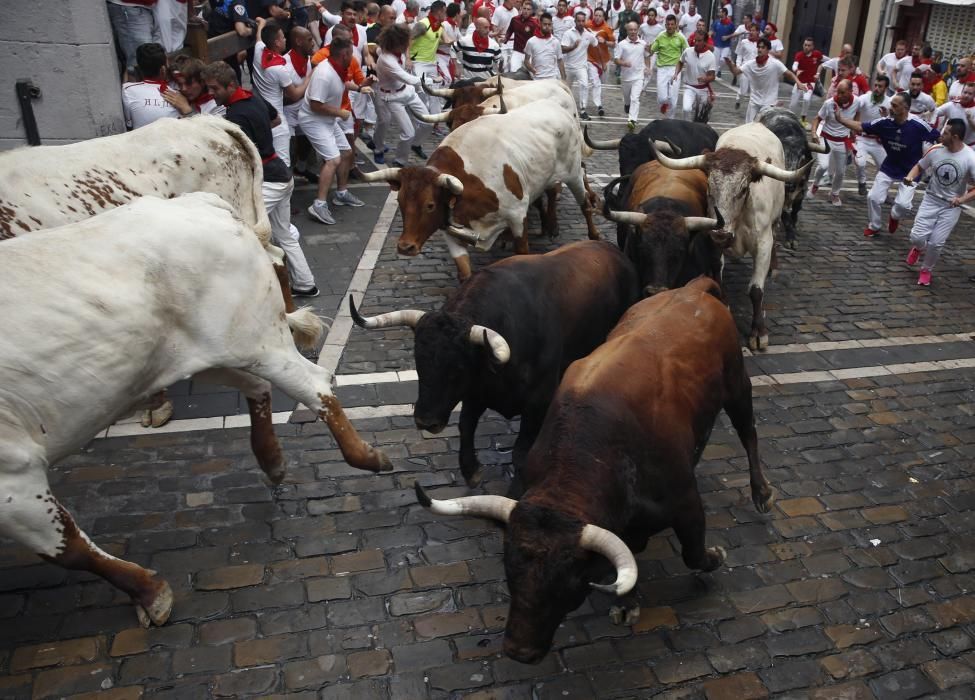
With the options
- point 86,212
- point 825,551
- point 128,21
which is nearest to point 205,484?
point 86,212

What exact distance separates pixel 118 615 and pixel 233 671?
2.97 feet

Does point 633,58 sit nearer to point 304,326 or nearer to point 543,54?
point 543,54

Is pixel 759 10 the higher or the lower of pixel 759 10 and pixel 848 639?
the higher

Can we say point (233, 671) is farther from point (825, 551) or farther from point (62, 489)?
point (825, 551)

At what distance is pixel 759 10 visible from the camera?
99.5 feet

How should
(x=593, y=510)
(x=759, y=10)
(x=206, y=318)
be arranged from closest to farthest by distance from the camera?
1. (x=593, y=510)
2. (x=206, y=318)
3. (x=759, y=10)

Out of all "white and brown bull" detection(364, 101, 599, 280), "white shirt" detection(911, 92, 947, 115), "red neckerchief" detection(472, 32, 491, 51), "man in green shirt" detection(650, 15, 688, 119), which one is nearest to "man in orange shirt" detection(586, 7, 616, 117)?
"man in green shirt" detection(650, 15, 688, 119)

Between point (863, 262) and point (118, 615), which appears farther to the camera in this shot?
point (863, 262)

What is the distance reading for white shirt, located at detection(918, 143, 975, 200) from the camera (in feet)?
35.4

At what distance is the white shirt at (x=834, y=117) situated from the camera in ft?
44.9

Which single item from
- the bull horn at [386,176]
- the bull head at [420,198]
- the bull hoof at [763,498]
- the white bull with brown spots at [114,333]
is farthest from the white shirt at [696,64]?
the white bull with brown spots at [114,333]

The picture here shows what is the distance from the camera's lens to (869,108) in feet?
46.7

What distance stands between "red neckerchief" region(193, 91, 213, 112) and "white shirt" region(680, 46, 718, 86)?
12.9m

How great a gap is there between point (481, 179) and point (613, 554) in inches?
245
